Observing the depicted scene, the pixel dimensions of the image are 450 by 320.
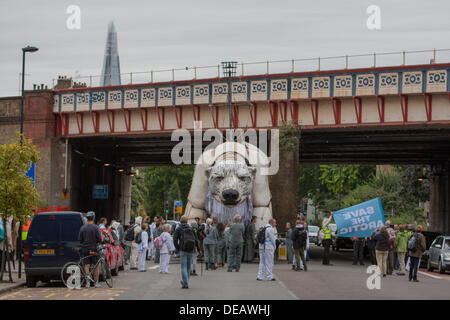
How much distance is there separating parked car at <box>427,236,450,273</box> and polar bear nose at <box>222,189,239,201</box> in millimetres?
7461

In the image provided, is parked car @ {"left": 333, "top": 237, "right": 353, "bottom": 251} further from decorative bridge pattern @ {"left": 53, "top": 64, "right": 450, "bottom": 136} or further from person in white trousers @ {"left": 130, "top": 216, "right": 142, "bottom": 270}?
person in white trousers @ {"left": 130, "top": 216, "right": 142, "bottom": 270}

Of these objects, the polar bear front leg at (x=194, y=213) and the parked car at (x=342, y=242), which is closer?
the polar bear front leg at (x=194, y=213)

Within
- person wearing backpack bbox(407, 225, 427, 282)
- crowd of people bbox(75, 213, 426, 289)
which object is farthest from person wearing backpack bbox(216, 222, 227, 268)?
person wearing backpack bbox(407, 225, 427, 282)

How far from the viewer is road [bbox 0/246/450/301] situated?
53.2 ft

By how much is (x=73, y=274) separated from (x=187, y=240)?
8.89 feet

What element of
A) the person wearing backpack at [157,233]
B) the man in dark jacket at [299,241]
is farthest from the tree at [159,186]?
the man in dark jacket at [299,241]

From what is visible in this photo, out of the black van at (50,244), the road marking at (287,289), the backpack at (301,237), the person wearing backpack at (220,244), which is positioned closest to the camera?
the road marking at (287,289)

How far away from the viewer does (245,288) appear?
59.3ft

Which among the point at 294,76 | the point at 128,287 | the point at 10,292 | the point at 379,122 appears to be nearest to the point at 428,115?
the point at 379,122

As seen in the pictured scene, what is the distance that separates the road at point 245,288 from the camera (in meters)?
16.2

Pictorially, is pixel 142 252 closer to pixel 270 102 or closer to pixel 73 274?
pixel 73 274

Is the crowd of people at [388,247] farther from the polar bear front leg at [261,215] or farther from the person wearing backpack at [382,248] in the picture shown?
the polar bear front leg at [261,215]

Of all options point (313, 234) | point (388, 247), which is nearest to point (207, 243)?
point (388, 247)

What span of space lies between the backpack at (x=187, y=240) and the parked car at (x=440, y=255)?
38.5 ft
